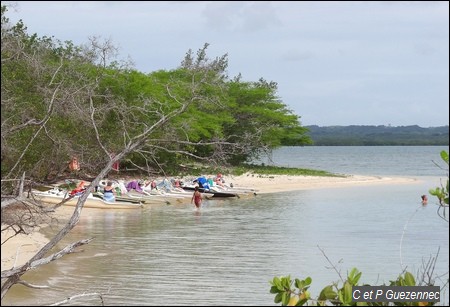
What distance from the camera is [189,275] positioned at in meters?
16.8

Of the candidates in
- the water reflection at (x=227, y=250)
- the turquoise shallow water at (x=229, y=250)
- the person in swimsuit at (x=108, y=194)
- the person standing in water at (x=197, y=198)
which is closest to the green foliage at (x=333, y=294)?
the turquoise shallow water at (x=229, y=250)

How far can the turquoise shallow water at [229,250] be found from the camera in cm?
1513

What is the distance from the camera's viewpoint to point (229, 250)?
20.9m

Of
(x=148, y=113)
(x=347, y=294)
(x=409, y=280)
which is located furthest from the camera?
(x=148, y=113)

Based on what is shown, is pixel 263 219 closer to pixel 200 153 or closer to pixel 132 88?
pixel 132 88

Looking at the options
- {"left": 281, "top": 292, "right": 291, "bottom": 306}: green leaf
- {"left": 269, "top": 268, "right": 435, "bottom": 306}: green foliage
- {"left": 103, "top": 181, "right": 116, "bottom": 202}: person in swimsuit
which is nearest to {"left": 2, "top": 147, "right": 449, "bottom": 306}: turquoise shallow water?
{"left": 103, "top": 181, "right": 116, "bottom": 202}: person in swimsuit

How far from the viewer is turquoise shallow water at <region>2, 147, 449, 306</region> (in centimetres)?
1513

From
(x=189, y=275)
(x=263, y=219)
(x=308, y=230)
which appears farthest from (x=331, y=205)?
(x=189, y=275)

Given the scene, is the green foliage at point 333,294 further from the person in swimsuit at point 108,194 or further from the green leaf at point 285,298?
the person in swimsuit at point 108,194

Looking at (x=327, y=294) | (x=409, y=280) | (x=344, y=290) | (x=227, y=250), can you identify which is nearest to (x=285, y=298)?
(x=327, y=294)

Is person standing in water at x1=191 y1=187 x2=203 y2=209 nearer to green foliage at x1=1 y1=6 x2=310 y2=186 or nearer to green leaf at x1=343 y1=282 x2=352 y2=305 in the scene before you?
green foliage at x1=1 y1=6 x2=310 y2=186

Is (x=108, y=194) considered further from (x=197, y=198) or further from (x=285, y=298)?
(x=285, y=298)

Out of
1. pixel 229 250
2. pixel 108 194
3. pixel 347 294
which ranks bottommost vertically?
pixel 229 250

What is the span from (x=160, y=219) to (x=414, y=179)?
3646 cm
